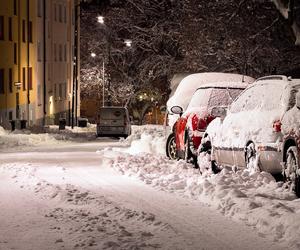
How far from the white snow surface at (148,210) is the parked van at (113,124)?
969 inches

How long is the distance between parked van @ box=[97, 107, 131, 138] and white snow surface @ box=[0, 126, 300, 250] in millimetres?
24612

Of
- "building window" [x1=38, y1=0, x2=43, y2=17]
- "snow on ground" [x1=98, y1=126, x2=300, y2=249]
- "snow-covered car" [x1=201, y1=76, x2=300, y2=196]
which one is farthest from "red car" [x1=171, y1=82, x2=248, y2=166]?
"building window" [x1=38, y1=0, x2=43, y2=17]

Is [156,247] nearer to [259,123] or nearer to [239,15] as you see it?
[259,123]

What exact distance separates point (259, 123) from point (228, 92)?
15.4 ft

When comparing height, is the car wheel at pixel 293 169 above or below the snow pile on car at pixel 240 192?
above

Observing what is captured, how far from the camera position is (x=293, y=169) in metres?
9.92

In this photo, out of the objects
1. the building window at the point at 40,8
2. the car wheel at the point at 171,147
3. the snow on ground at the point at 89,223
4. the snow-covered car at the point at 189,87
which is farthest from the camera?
the building window at the point at 40,8

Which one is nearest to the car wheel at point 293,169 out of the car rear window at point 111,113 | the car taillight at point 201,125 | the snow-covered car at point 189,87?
the car taillight at point 201,125

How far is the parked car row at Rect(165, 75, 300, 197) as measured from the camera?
10.1 m

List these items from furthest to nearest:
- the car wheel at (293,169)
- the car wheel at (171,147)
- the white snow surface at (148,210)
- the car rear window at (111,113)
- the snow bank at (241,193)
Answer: the car rear window at (111,113) < the car wheel at (171,147) < the car wheel at (293,169) < the snow bank at (241,193) < the white snow surface at (148,210)

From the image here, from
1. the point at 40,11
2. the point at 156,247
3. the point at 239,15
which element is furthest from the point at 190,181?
the point at 40,11

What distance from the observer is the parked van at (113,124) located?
128ft

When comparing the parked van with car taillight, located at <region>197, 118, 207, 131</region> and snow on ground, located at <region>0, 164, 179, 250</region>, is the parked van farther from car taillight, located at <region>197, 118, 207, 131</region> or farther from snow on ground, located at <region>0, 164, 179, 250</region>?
snow on ground, located at <region>0, 164, 179, 250</region>

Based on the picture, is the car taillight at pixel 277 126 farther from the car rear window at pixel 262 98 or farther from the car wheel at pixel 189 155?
the car wheel at pixel 189 155
